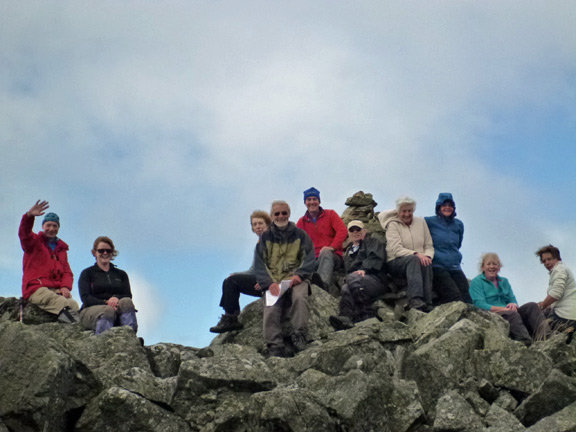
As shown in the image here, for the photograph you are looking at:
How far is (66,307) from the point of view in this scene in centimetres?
1972

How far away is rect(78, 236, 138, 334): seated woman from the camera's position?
1861 cm

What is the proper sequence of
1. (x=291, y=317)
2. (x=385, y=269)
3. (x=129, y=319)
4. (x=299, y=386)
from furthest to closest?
1. (x=385, y=269)
2. (x=129, y=319)
3. (x=291, y=317)
4. (x=299, y=386)

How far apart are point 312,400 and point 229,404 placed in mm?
1506

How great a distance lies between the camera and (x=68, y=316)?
19.6 m

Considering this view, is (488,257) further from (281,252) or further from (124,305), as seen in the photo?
(124,305)

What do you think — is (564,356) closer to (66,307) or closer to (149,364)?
(149,364)

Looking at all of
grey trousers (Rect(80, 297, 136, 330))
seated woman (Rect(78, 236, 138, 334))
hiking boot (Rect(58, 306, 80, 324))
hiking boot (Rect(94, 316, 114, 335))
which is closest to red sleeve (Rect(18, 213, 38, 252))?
seated woman (Rect(78, 236, 138, 334))

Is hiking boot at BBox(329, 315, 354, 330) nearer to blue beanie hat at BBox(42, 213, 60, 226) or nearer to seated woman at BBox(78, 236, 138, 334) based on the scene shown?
seated woman at BBox(78, 236, 138, 334)

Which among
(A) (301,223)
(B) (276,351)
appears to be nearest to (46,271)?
(B) (276,351)

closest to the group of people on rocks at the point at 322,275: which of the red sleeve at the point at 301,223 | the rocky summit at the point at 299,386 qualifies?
the red sleeve at the point at 301,223

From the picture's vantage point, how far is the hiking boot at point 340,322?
19.0 metres

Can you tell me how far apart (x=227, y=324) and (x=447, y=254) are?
5607 millimetres

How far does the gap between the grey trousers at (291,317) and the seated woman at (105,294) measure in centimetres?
302

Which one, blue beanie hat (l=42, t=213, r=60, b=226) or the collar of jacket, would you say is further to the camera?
the collar of jacket
